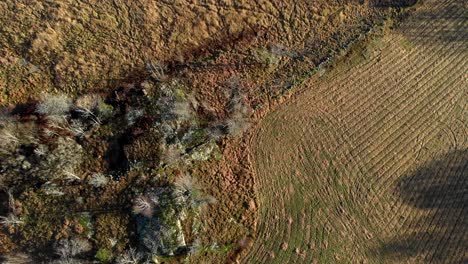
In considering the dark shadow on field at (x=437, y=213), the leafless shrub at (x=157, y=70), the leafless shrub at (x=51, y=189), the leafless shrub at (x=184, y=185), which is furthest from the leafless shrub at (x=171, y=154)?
the dark shadow on field at (x=437, y=213)

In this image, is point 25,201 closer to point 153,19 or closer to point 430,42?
point 153,19

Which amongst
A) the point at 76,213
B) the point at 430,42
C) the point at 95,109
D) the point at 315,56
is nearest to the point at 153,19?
the point at 95,109

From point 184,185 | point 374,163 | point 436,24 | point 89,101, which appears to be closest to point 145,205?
point 184,185

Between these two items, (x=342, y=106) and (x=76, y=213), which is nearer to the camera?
(x=76, y=213)

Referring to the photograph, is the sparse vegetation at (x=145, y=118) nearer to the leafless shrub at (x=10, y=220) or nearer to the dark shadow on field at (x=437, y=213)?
the leafless shrub at (x=10, y=220)

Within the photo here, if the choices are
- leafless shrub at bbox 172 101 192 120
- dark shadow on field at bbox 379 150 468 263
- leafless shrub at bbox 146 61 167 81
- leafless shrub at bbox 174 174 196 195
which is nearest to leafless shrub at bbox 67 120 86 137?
leafless shrub at bbox 146 61 167 81

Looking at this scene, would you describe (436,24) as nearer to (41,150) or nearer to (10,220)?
(41,150)
